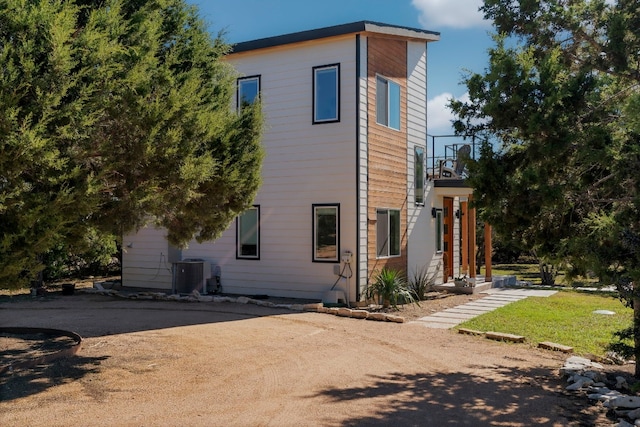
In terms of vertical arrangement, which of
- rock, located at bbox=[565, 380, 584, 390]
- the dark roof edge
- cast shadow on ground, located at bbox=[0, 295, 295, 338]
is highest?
the dark roof edge

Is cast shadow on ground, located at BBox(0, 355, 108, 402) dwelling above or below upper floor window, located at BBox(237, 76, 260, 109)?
below

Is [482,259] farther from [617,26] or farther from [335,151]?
[617,26]

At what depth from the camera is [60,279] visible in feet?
58.7

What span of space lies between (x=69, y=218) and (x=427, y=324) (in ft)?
23.0

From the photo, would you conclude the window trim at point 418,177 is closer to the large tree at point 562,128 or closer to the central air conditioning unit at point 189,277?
the central air conditioning unit at point 189,277

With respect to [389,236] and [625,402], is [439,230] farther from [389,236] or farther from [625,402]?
[625,402]

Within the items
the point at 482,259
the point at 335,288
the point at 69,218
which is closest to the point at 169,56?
the point at 69,218

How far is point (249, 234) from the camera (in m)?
13.7

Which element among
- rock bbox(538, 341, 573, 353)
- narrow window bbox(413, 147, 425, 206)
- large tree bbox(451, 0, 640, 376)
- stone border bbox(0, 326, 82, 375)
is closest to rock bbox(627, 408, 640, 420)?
large tree bbox(451, 0, 640, 376)

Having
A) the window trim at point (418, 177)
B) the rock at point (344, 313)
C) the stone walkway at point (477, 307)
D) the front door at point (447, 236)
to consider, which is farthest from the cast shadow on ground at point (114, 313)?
the front door at point (447, 236)

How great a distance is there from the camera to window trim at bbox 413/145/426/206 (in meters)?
15.2

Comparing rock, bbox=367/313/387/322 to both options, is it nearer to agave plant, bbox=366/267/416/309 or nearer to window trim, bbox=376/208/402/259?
agave plant, bbox=366/267/416/309

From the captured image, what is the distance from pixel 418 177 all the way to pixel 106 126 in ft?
35.8

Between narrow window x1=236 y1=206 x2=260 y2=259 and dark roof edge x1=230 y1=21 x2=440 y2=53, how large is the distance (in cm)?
404
